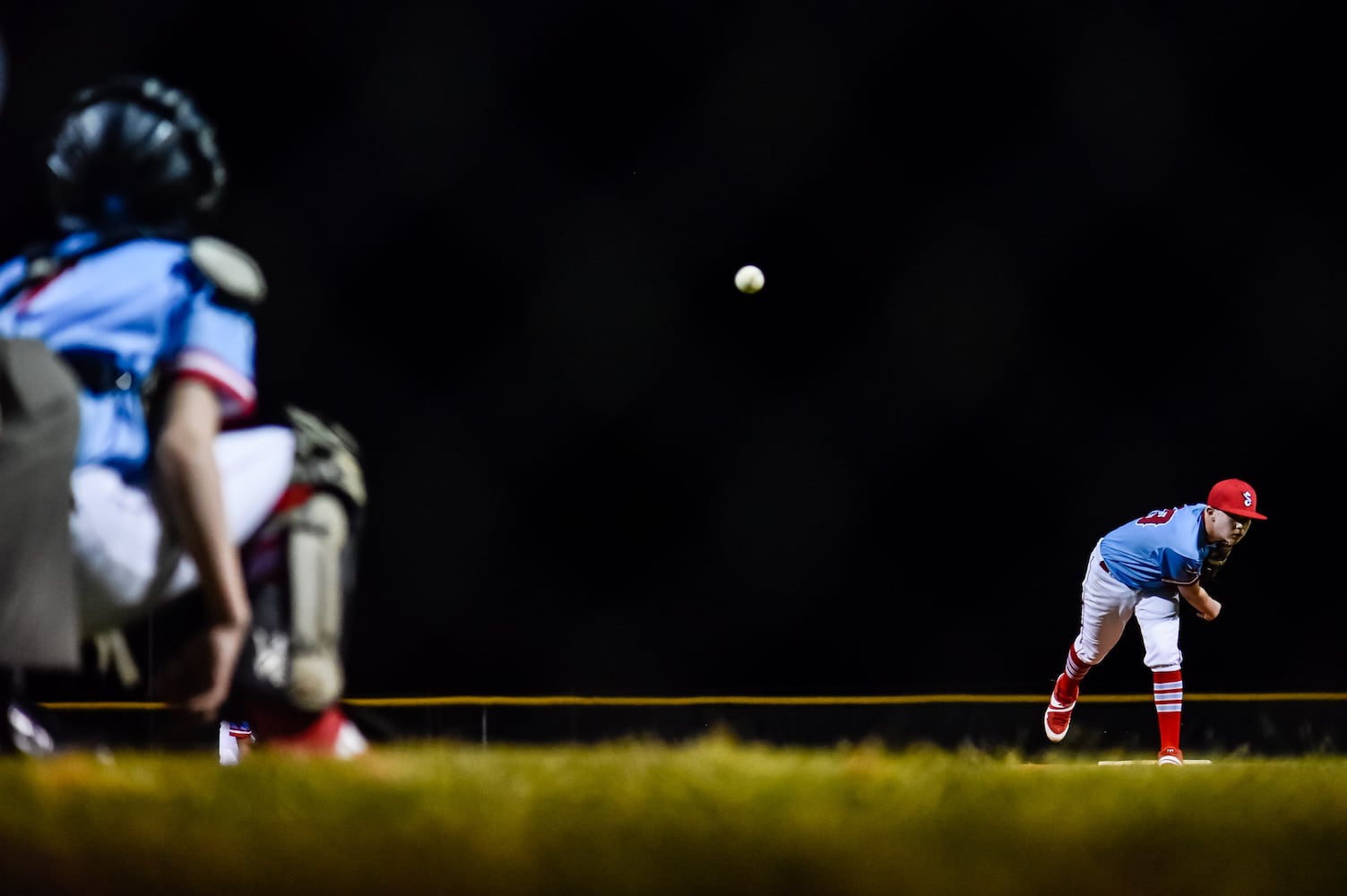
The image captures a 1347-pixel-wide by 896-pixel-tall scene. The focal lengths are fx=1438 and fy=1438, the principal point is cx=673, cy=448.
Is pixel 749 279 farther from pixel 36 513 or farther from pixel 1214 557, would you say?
pixel 36 513

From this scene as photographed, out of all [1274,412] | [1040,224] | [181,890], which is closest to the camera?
[181,890]

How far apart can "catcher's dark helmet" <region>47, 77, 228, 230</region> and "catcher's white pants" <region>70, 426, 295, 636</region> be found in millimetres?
197

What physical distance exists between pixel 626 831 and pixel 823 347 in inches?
170

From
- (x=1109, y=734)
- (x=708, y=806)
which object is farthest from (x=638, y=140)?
(x=708, y=806)

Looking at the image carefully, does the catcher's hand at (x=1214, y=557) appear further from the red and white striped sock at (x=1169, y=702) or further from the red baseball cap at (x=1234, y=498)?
the red and white striped sock at (x=1169, y=702)

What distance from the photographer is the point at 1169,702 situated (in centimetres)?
340

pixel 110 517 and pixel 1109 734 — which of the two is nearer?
pixel 110 517

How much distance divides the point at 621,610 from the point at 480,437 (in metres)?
0.73

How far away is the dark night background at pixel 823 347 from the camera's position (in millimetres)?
3824

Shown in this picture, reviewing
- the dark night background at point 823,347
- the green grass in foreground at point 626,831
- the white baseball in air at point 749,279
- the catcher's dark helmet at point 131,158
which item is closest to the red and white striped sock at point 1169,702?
the dark night background at point 823,347

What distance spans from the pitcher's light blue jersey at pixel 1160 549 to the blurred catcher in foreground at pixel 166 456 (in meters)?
2.74

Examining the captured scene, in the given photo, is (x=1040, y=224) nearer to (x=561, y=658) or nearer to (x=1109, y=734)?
(x=1109, y=734)

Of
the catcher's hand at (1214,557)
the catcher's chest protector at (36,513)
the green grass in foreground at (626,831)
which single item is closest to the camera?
the green grass in foreground at (626,831)

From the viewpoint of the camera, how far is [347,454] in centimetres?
100
